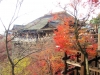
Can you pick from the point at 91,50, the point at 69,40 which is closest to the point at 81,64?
the point at 91,50

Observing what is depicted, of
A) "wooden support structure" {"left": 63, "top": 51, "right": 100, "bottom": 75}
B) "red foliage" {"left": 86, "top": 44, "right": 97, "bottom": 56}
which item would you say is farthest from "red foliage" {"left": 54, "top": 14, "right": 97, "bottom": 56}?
"wooden support structure" {"left": 63, "top": 51, "right": 100, "bottom": 75}

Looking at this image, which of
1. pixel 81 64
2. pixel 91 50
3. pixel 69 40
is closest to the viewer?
pixel 81 64

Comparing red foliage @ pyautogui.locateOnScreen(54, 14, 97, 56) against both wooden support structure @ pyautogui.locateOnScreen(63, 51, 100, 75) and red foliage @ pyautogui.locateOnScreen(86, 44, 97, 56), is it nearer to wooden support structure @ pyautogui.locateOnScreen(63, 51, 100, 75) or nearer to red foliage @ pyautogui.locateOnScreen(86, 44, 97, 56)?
red foliage @ pyautogui.locateOnScreen(86, 44, 97, 56)

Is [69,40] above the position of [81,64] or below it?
above

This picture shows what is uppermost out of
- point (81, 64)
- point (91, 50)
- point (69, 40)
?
point (69, 40)

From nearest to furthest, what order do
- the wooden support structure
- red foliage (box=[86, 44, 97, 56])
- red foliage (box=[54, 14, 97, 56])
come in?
the wooden support structure, red foliage (box=[86, 44, 97, 56]), red foliage (box=[54, 14, 97, 56])

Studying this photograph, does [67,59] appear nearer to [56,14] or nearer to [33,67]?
[56,14]

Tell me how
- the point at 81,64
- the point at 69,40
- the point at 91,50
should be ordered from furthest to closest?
the point at 69,40 → the point at 91,50 → the point at 81,64

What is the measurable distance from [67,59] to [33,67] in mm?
8322

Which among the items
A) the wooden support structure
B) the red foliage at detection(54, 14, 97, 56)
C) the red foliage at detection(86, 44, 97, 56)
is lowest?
the wooden support structure

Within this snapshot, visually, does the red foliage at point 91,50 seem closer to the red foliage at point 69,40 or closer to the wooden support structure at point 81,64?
the red foliage at point 69,40

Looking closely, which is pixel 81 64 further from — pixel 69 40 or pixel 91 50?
pixel 69 40

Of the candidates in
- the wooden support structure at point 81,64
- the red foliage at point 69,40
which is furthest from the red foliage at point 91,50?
the wooden support structure at point 81,64

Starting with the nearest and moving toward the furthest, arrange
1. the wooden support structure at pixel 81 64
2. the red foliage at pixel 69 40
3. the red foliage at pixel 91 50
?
the wooden support structure at pixel 81 64
the red foliage at pixel 91 50
the red foliage at pixel 69 40
